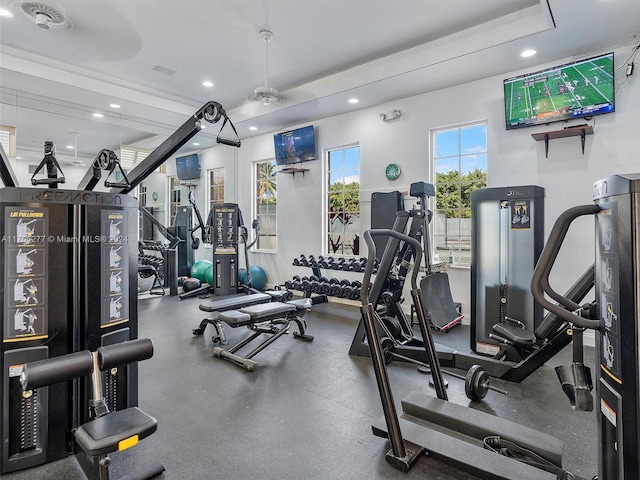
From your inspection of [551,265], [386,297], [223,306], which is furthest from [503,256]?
[223,306]

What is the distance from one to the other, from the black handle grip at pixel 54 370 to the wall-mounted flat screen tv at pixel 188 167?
27.5 feet

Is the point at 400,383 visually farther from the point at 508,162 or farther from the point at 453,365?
the point at 508,162

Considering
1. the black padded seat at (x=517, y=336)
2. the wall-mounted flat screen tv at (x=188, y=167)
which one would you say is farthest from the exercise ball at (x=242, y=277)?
the black padded seat at (x=517, y=336)

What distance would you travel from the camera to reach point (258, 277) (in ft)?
25.1

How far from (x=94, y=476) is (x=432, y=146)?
17.9 feet

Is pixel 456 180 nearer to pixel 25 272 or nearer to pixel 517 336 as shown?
pixel 517 336

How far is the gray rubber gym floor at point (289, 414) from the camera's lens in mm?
2014

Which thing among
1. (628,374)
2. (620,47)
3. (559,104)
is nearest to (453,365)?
(628,374)

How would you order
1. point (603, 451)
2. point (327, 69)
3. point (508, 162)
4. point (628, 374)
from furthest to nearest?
point (327, 69)
point (508, 162)
point (603, 451)
point (628, 374)

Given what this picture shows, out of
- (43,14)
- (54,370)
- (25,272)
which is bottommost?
(54,370)

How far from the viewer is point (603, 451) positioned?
4.25 ft

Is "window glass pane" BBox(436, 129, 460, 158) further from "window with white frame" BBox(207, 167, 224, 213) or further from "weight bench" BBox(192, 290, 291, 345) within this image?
"window with white frame" BBox(207, 167, 224, 213)

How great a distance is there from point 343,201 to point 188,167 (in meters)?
5.06

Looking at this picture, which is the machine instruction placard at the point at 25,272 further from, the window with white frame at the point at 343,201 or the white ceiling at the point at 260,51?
the window with white frame at the point at 343,201
